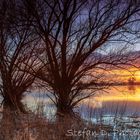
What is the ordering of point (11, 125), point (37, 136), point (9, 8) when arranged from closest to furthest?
point (37, 136) → point (11, 125) → point (9, 8)

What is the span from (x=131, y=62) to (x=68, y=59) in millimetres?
2409


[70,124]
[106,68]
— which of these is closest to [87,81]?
[106,68]

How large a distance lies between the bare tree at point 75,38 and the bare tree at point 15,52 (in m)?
0.70

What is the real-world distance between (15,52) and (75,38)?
3.33 meters

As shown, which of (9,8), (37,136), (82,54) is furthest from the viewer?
(82,54)

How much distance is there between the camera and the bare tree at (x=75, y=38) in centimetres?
1456

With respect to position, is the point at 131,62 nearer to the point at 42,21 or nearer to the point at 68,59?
the point at 68,59

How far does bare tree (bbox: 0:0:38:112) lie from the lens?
14.5 meters

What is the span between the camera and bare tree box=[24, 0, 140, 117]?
47.8ft

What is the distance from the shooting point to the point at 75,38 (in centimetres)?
1614

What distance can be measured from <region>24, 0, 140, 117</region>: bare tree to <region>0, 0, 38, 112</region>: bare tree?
700mm

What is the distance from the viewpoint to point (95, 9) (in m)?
15.3

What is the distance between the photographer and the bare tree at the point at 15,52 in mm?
14531

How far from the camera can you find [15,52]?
18188 millimetres
